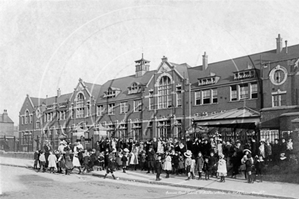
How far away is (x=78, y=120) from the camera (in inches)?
1405

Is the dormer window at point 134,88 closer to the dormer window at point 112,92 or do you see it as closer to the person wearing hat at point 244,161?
the dormer window at point 112,92

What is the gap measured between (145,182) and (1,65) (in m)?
8.36

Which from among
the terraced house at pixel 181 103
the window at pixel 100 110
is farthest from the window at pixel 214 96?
the window at pixel 100 110

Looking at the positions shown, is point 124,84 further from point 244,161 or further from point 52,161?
point 244,161

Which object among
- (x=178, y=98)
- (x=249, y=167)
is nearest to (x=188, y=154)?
(x=249, y=167)

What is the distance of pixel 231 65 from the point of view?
3141 cm

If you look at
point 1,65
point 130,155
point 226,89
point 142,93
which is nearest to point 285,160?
point 130,155

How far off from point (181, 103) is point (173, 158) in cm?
1613

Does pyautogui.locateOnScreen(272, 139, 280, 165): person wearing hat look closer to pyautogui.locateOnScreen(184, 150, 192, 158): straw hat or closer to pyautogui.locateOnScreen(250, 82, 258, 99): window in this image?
pyautogui.locateOnScreen(184, 150, 192, 158): straw hat

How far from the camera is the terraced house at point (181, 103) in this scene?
856 inches

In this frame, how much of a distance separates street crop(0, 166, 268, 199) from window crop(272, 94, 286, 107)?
12020mm

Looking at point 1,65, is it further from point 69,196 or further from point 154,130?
point 154,130

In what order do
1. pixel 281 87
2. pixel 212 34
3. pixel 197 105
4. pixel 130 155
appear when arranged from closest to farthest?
pixel 212 34, pixel 130 155, pixel 281 87, pixel 197 105

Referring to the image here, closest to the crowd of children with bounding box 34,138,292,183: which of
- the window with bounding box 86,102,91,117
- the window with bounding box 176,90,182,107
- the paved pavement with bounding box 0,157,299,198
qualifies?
the paved pavement with bounding box 0,157,299,198
